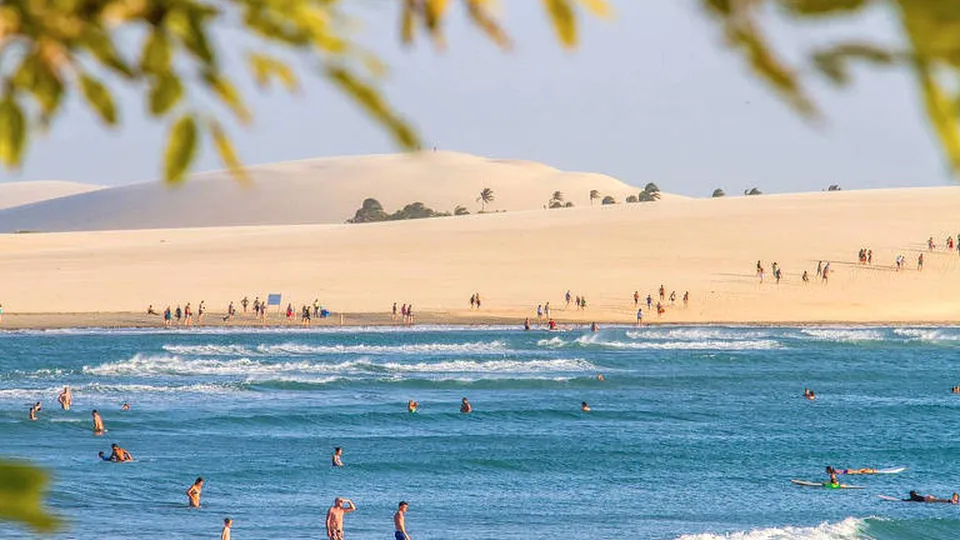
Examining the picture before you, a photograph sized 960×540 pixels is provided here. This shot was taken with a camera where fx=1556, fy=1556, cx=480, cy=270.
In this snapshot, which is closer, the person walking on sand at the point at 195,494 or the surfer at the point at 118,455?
the person walking on sand at the point at 195,494

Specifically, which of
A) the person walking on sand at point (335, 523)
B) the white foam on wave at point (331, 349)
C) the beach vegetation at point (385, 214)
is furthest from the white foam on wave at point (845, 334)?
the beach vegetation at point (385, 214)

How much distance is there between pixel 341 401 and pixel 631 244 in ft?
139

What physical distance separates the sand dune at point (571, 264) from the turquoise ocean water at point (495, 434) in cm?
1045

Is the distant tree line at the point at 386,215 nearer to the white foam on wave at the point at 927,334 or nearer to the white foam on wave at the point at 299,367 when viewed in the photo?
the white foam on wave at the point at 927,334

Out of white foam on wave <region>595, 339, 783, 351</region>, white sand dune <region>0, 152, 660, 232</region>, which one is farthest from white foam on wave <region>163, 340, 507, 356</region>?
white sand dune <region>0, 152, 660, 232</region>

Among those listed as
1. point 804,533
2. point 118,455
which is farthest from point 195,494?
point 804,533

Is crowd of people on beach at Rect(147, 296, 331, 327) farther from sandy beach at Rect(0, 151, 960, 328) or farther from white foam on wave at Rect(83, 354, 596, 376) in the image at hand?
white foam on wave at Rect(83, 354, 596, 376)

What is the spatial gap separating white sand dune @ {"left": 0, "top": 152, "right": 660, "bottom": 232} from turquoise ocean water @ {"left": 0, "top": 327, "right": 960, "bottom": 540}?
365 ft

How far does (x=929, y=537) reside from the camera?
21703 millimetres

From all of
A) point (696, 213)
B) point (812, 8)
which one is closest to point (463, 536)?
point (812, 8)

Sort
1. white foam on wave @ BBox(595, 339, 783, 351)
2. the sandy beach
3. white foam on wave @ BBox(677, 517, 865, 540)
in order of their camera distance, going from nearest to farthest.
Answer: white foam on wave @ BBox(677, 517, 865, 540) < white foam on wave @ BBox(595, 339, 783, 351) < the sandy beach

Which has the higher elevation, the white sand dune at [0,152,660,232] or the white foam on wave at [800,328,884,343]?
the white sand dune at [0,152,660,232]

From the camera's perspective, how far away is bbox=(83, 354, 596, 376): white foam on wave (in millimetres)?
41750

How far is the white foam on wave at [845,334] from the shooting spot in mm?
52594
